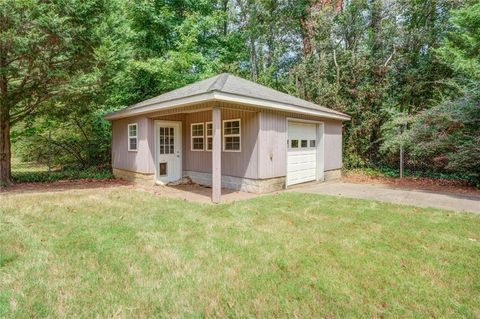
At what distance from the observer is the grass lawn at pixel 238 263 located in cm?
260

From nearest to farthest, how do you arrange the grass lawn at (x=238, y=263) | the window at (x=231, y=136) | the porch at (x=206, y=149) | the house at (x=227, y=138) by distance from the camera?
the grass lawn at (x=238, y=263) → the house at (x=227, y=138) → the porch at (x=206, y=149) → the window at (x=231, y=136)

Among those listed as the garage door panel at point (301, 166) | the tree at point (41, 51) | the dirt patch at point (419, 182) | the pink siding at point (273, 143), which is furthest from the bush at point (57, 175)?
the dirt patch at point (419, 182)

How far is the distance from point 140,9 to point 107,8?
21.9ft

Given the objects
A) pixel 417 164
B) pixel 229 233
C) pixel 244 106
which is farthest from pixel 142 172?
pixel 417 164

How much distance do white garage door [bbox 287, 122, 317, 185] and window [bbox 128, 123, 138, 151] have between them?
212 inches

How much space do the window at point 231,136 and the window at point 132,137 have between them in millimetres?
3409

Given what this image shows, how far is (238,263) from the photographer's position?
137 inches

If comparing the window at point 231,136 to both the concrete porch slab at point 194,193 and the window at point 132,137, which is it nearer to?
the concrete porch slab at point 194,193

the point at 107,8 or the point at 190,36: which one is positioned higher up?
the point at 190,36

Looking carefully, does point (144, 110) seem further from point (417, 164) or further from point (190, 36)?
point (417, 164)

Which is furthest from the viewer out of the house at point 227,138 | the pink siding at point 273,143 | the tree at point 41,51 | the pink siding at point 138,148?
the pink siding at point 138,148

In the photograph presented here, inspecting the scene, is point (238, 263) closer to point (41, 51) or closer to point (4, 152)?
point (41, 51)

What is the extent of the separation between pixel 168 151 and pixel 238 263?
720cm

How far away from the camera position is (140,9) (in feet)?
47.6
